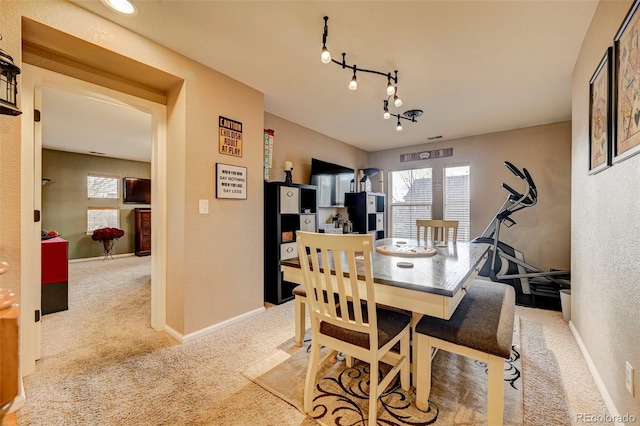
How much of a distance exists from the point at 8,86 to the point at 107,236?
5702mm

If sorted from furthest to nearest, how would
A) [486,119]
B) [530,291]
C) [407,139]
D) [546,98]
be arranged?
1. [407,139]
2. [486,119]
3. [530,291]
4. [546,98]

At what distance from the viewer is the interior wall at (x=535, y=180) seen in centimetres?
384

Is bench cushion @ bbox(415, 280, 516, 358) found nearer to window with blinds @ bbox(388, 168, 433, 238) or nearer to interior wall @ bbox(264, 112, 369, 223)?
interior wall @ bbox(264, 112, 369, 223)

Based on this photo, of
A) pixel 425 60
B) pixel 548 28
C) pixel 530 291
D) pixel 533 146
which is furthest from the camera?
pixel 533 146

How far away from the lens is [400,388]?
5.59 ft

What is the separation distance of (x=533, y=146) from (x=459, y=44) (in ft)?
9.50

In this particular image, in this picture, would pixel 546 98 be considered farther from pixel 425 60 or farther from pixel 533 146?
pixel 425 60

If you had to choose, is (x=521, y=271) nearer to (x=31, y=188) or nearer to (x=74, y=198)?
(x=31, y=188)

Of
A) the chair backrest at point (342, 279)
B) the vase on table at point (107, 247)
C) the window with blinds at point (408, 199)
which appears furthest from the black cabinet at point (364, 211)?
the vase on table at point (107, 247)

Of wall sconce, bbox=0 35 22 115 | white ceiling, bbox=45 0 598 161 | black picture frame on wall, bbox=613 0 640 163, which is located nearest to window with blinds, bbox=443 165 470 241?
white ceiling, bbox=45 0 598 161

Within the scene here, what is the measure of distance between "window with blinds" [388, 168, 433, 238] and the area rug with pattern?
10.7 feet

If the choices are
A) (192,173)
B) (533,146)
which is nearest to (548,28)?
(533,146)

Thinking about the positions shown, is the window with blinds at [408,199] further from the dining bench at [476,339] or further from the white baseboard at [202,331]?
the white baseboard at [202,331]

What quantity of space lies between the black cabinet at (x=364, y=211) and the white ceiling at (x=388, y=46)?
5.62 feet
